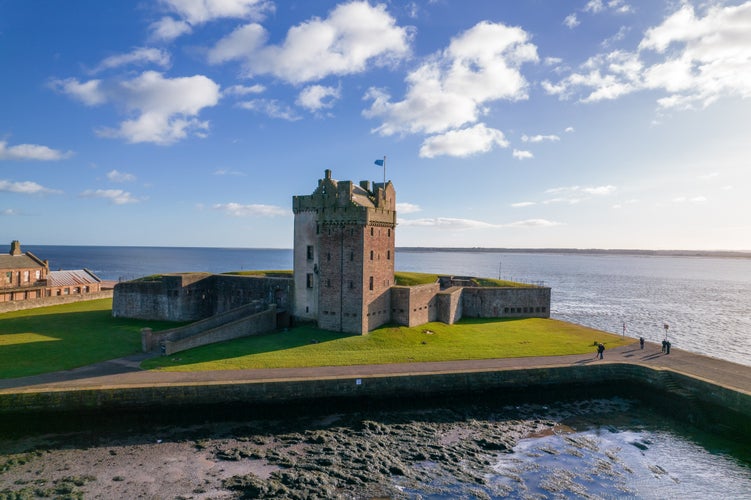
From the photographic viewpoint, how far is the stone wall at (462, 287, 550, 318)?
49406 mm

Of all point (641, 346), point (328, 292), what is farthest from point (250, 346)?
point (641, 346)

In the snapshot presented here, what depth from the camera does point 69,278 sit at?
63938mm

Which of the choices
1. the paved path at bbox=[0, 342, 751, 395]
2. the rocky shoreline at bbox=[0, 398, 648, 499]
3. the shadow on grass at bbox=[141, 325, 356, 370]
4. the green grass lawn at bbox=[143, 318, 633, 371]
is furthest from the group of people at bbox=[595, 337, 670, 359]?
the shadow on grass at bbox=[141, 325, 356, 370]

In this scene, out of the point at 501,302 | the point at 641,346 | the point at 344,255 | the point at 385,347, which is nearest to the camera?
the point at 385,347

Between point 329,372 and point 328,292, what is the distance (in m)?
11.9

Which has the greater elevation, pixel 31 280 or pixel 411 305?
pixel 31 280

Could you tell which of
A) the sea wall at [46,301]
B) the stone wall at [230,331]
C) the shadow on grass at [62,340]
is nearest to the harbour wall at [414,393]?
the shadow on grass at [62,340]

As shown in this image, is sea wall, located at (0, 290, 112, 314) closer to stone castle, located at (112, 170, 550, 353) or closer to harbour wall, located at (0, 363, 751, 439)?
stone castle, located at (112, 170, 550, 353)

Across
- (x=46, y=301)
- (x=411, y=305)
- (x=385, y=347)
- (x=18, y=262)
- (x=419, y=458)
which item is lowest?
(x=419, y=458)

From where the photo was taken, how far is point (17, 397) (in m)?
23.1

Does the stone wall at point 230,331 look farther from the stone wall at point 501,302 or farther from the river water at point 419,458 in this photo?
the stone wall at point 501,302

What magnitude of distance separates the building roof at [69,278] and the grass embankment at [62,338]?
13.3m

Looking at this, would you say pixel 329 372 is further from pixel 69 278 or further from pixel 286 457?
pixel 69 278

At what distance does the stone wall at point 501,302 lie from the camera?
162 ft
